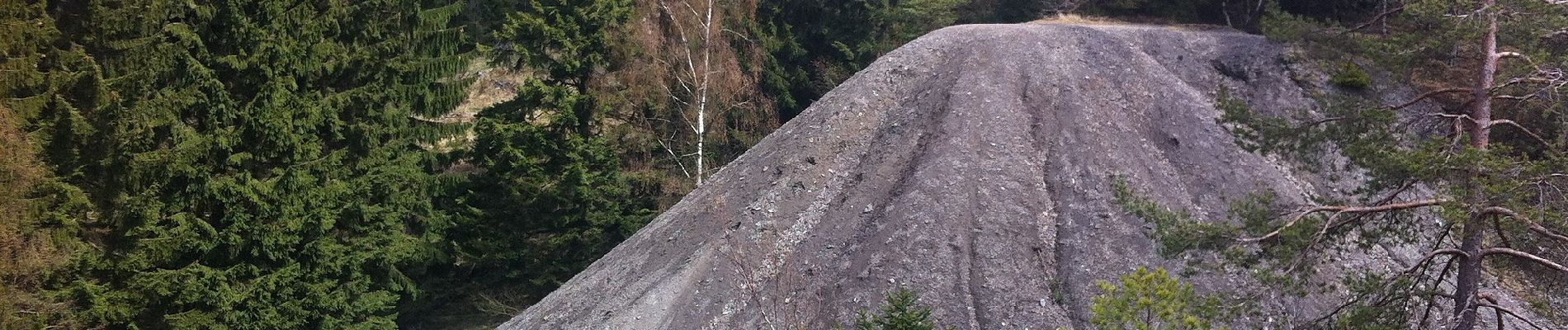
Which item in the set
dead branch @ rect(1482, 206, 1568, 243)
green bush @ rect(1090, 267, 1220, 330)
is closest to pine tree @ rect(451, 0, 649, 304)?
green bush @ rect(1090, 267, 1220, 330)

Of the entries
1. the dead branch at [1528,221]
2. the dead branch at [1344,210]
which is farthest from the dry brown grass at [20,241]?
the dead branch at [1528,221]

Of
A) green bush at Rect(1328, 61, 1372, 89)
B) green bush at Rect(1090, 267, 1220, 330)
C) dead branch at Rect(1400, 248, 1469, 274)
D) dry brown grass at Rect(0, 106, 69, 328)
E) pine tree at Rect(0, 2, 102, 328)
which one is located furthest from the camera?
pine tree at Rect(0, 2, 102, 328)

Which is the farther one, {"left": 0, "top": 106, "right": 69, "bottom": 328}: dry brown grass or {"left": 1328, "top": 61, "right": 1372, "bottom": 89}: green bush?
{"left": 0, "top": 106, "right": 69, "bottom": 328}: dry brown grass

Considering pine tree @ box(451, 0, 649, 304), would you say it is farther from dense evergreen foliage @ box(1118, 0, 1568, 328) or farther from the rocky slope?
dense evergreen foliage @ box(1118, 0, 1568, 328)

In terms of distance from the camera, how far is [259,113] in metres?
22.2

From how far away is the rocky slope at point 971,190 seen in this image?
18.0 m

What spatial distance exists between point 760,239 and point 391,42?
391 inches

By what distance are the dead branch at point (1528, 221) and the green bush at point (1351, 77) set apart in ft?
11.0

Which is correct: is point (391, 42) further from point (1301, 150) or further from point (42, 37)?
point (1301, 150)

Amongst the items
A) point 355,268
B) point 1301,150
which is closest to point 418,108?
point 355,268

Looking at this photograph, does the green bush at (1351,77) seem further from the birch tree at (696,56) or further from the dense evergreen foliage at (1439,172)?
the birch tree at (696,56)

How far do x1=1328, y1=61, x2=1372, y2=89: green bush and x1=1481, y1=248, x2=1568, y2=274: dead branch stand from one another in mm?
3346

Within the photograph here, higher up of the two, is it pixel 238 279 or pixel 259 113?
pixel 259 113

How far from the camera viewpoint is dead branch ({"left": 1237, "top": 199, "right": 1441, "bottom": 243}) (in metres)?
13.4
